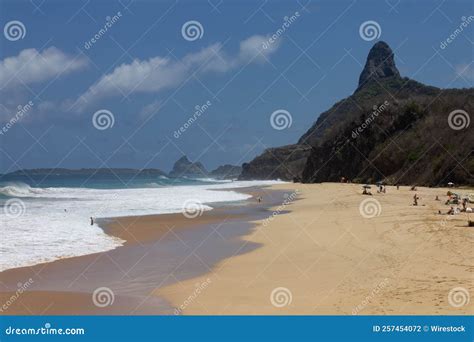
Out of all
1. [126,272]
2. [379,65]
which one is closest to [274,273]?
[126,272]

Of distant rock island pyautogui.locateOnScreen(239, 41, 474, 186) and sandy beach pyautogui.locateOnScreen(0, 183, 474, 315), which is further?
distant rock island pyautogui.locateOnScreen(239, 41, 474, 186)

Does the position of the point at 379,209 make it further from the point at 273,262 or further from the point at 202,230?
the point at 273,262

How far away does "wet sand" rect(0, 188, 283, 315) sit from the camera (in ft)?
31.3

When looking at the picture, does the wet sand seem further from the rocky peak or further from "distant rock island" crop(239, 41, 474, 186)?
the rocky peak

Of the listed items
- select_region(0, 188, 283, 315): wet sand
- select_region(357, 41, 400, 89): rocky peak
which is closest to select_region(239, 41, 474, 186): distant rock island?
select_region(0, 188, 283, 315): wet sand

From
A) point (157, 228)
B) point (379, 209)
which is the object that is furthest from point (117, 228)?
point (379, 209)

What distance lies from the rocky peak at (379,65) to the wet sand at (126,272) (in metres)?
138

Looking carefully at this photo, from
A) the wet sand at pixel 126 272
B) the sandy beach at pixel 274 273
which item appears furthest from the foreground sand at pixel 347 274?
the wet sand at pixel 126 272

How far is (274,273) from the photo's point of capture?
11992 millimetres

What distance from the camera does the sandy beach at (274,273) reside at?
9.05 meters

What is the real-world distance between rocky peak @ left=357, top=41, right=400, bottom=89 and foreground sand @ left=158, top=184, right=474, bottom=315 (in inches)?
5392

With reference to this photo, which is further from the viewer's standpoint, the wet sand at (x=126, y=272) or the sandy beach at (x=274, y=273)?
the wet sand at (x=126, y=272)

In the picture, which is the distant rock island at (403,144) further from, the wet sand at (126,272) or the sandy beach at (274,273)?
the wet sand at (126,272)

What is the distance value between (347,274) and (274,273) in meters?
1.83
